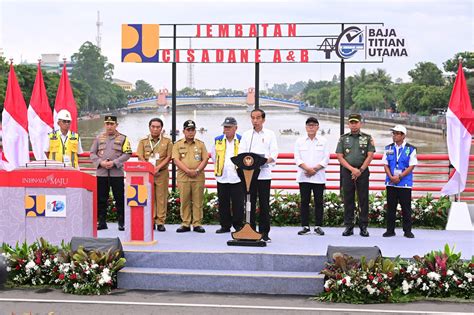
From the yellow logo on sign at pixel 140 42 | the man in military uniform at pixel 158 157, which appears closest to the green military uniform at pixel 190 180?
the man in military uniform at pixel 158 157

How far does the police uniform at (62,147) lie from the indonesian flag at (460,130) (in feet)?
15.9

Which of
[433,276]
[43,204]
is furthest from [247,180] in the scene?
[433,276]

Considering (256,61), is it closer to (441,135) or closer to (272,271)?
(272,271)

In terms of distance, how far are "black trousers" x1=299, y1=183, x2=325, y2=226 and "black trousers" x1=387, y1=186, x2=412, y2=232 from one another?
816 millimetres

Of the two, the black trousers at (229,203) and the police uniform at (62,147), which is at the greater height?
the police uniform at (62,147)

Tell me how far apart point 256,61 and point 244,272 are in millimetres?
4511

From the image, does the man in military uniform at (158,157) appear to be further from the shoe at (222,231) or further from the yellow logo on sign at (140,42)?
the yellow logo on sign at (140,42)

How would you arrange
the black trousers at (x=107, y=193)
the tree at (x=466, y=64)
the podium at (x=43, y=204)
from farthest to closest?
the tree at (x=466, y=64)
the black trousers at (x=107, y=193)
the podium at (x=43, y=204)

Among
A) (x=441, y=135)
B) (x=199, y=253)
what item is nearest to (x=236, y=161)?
(x=199, y=253)

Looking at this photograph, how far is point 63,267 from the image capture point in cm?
785

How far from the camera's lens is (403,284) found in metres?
7.51

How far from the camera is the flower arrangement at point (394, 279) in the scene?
7422 mm

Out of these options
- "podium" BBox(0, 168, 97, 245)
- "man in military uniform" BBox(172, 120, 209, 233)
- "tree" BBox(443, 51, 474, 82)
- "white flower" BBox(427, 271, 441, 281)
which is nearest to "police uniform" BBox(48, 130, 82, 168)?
"podium" BBox(0, 168, 97, 245)

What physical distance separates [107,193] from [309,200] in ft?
8.21
